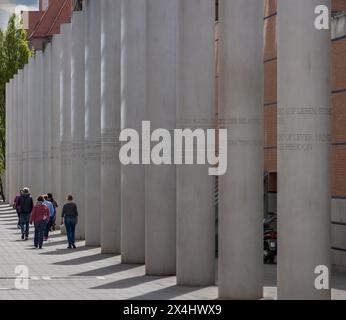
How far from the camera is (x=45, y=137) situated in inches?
2064

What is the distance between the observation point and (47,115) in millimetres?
51312

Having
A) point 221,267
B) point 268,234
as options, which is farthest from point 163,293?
point 268,234

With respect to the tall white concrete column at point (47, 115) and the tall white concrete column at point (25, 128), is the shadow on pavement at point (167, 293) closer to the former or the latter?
the tall white concrete column at point (47, 115)

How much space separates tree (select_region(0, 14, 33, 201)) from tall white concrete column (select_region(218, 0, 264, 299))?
231 ft

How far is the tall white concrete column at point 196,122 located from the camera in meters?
21.5

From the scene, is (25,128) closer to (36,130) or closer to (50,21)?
(36,130)

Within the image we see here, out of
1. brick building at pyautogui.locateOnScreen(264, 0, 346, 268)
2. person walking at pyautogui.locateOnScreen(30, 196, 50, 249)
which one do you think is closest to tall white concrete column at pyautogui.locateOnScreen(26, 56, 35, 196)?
person walking at pyautogui.locateOnScreen(30, 196, 50, 249)

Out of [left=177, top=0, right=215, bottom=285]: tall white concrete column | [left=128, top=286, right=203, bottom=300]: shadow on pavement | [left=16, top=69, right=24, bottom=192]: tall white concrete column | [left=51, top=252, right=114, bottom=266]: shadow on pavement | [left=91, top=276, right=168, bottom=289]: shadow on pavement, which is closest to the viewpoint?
[left=128, top=286, right=203, bottom=300]: shadow on pavement

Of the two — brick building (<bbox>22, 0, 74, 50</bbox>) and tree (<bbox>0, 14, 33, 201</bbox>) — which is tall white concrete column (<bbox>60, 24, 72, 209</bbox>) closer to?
brick building (<bbox>22, 0, 74, 50</bbox>)

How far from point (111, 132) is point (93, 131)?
4.21 m

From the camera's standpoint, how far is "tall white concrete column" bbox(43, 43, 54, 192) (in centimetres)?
5025

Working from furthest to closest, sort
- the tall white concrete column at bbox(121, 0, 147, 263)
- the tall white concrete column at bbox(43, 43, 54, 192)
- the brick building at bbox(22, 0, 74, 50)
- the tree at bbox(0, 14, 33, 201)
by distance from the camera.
Answer: 1. the brick building at bbox(22, 0, 74, 50)
2. the tree at bbox(0, 14, 33, 201)
3. the tall white concrete column at bbox(43, 43, 54, 192)
4. the tall white concrete column at bbox(121, 0, 147, 263)

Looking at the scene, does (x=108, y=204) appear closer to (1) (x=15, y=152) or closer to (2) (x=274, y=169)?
(2) (x=274, y=169)

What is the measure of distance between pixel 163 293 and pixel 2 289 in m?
3.11
